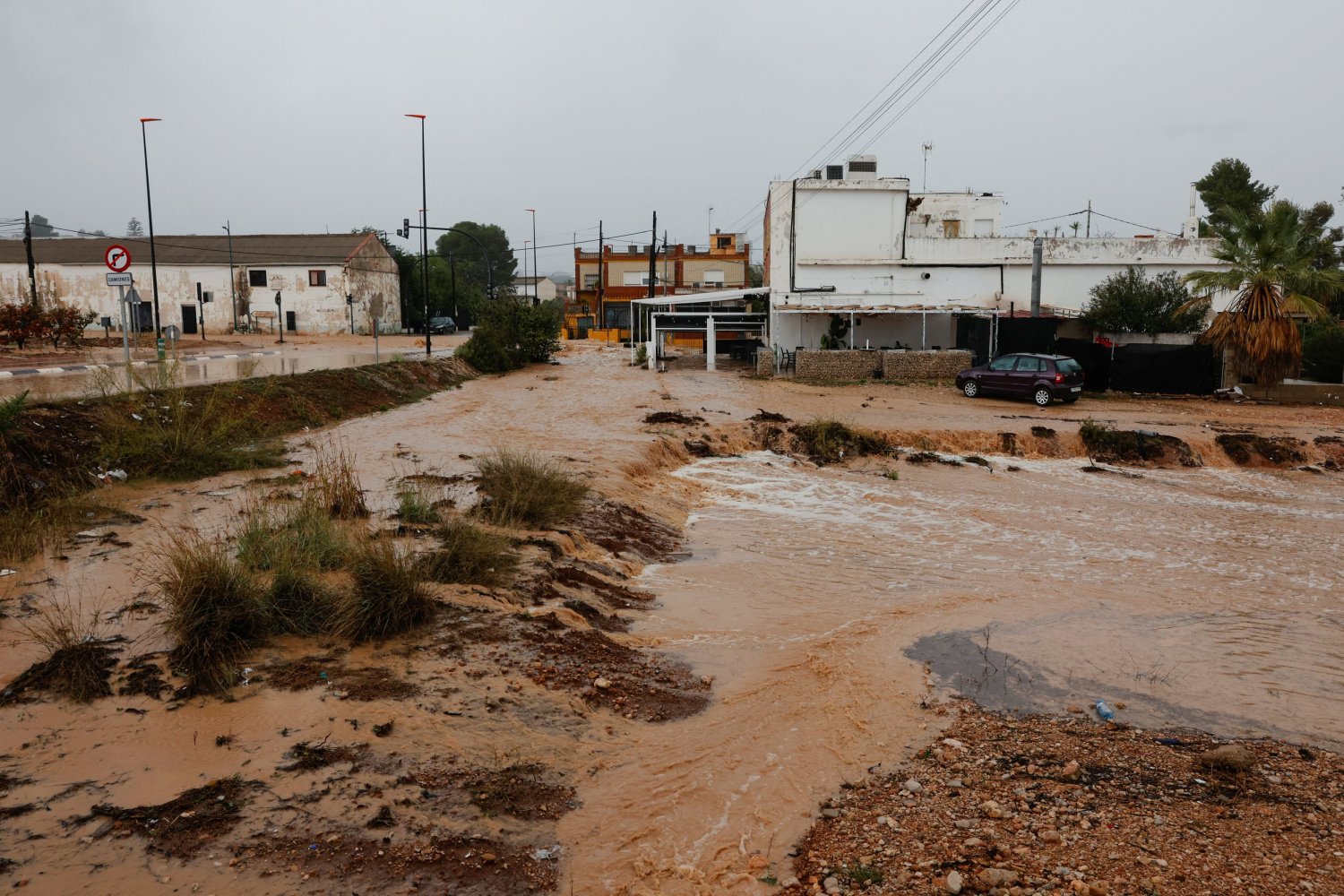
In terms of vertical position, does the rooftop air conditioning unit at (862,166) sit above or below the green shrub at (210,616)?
above

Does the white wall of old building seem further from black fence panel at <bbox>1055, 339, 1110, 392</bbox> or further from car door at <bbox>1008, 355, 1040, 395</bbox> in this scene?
black fence panel at <bbox>1055, 339, 1110, 392</bbox>

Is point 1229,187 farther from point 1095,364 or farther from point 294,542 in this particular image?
point 294,542

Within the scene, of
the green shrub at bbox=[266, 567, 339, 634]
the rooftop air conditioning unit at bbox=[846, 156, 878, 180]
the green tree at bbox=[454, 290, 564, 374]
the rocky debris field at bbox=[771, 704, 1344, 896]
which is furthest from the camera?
the rooftop air conditioning unit at bbox=[846, 156, 878, 180]

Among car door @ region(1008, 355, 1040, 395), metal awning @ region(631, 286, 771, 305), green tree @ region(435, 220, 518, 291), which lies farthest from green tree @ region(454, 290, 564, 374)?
green tree @ region(435, 220, 518, 291)

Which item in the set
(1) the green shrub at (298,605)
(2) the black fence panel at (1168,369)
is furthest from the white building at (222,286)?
(1) the green shrub at (298,605)

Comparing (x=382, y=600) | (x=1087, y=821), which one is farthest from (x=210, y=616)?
(x=1087, y=821)

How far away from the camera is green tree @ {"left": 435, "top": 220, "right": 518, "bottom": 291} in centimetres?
11975

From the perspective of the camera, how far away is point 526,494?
1161 centimetres

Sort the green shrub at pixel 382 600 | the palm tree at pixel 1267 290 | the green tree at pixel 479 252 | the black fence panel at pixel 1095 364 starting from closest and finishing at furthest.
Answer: the green shrub at pixel 382 600 → the palm tree at pixel 1267 290 → the black fence panel at pixel 1095 364 → the green tree at pixel 479 252

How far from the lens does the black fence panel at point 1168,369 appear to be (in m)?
28.8

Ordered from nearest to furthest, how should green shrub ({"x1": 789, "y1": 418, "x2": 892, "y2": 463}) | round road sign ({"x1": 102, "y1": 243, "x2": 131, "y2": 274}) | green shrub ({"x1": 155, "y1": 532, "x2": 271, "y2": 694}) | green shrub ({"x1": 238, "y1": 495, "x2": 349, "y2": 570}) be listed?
green shrub ({"x1": 155, "y1": 532, "x2": 271, "y2": 694}) → green shrub ({"x1": 238, "y1": 495, "x2": 349, "y2": 570}) → round road sign ({"x1": 102, "y1": 243, "x2": 131, "y2": 274}) → green shrub ({"x1": 789, "y1": 418, "x2": 892, "y2": 463})

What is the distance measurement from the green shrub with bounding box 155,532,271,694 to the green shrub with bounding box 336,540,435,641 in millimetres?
658

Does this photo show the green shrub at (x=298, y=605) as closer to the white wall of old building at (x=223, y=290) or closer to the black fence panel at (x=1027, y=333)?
the black fence panel at (x=1027, y=333)

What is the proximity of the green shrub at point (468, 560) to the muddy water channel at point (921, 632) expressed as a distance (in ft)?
5.23
